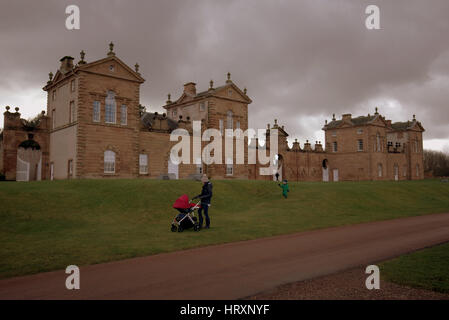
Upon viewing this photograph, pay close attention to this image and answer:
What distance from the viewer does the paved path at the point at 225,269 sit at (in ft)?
22.2

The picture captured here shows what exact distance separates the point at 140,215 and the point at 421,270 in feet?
Result: 44.1

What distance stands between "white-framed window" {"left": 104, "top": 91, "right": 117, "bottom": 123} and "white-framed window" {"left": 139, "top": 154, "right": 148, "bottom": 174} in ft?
15.1

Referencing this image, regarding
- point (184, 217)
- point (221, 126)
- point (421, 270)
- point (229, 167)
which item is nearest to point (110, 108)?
Result: point (221, 126)

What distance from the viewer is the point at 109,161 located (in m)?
33.2

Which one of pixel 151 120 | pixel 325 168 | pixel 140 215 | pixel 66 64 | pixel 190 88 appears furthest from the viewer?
pixel 325 168

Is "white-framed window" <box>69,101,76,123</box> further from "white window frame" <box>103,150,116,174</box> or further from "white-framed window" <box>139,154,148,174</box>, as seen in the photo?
"white-framed window" <box>139,154,148,174</box>

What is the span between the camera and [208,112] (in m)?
41.7

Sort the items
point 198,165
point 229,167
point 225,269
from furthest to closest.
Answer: point 229,167 → point 198,165 → point 225,269

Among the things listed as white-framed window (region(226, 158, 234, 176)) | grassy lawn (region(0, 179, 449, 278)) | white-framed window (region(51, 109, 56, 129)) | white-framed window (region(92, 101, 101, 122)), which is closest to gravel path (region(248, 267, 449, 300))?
grassy lawn (region(0, 179, 449, 278))

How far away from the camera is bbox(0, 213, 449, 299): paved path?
6.78m

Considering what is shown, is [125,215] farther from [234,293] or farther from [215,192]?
[234,293]

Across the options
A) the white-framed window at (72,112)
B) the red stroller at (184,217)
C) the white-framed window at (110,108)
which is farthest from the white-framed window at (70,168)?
the red stroller at (184,217)

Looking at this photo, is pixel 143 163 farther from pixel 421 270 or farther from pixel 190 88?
pixel 421 270

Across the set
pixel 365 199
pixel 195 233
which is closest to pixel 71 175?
pixel 195 233
